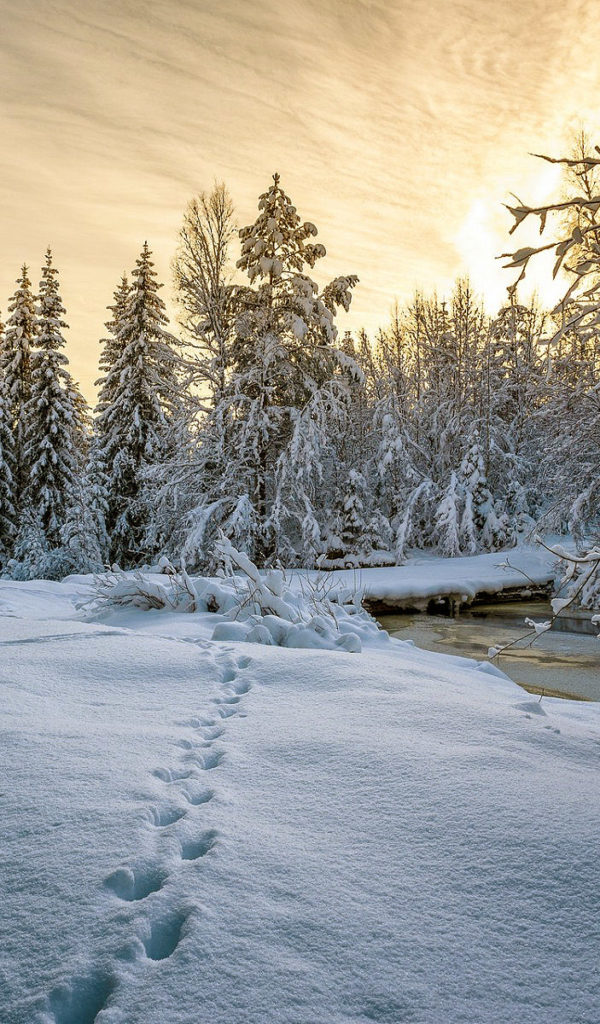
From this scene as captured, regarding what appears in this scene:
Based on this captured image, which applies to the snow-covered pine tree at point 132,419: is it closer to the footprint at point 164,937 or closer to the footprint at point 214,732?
the footprint at point 214,732

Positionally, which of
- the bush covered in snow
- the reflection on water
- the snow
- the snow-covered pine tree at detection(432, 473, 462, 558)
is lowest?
the reflection on water

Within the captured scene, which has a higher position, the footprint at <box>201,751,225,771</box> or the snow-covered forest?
the snow-covered forest

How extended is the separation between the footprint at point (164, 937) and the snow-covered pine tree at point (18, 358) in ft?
68.9

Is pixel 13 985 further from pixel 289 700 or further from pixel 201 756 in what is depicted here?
pixel 289 700

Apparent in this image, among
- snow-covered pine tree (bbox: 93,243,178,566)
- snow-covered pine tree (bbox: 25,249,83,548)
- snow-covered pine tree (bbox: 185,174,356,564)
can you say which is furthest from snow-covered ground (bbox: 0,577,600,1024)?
snow-covered pine tree (bbox: 25,249,83,548)

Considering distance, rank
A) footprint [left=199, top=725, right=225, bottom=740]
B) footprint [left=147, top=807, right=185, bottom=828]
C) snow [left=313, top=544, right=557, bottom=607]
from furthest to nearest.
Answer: snow [left=313, top=544, right=557, bottom=607], footprint [left=199, top=725, right=225, bottom=740], footprint [left=147, top=807, right=185, bottom=828]

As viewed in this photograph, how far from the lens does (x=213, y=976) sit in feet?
3.81

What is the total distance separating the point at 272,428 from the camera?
563 inches

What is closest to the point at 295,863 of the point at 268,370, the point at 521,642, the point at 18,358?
the point at 521,642

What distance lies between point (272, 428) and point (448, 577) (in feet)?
16.5

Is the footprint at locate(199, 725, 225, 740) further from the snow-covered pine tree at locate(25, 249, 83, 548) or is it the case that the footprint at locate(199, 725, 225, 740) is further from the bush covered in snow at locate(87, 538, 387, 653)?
the snow-covered pine tree at locate(25, 249, 83, 548)

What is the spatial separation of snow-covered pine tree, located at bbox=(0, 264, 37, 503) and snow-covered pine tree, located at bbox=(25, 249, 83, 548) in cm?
130

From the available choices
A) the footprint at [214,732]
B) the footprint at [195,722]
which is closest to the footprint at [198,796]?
the footprint at [214,732]

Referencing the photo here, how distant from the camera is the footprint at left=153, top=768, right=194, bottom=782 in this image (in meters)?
2.06
